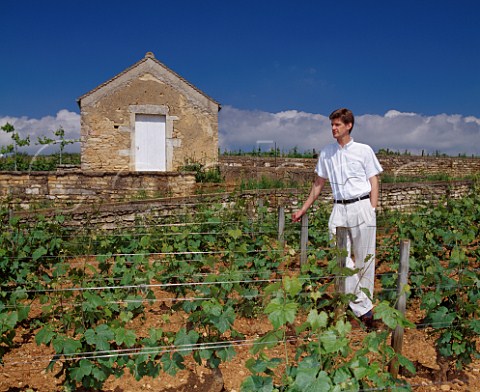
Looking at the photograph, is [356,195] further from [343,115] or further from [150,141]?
[150,141]

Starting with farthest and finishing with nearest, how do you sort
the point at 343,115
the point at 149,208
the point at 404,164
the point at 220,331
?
the point at 404,164 → the point at 149,208 → the point at 343,115 → the point at 220,331

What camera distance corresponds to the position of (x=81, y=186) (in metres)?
10.0

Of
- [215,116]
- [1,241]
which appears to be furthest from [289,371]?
[215,116]

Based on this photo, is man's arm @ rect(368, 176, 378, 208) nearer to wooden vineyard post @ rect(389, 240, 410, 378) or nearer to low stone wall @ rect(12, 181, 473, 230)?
wooden vineyard post @ rect(389, 240, 410, 378)

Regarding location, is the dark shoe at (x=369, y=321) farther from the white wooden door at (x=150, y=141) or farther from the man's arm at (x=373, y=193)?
the white wooden door at (x=150, y=141)

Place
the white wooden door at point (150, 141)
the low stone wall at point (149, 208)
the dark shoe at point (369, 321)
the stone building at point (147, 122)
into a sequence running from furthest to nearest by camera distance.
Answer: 1. the white wooden door at point (150, 141)
2. the stone building at point (147, 122)
3. the low stone wall at point (149, 208)
4. the dark shoe at point (369, 321)

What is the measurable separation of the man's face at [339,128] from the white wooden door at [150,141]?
35.8 feet

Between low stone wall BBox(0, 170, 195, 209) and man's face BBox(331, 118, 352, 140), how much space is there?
256 inches

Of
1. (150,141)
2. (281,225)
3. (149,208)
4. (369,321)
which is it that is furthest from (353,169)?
(150,141)

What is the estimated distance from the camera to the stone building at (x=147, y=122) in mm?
13727

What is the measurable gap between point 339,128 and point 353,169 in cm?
38

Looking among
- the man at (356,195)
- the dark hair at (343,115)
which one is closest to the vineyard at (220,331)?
the man at (356,195)

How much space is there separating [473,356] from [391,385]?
4.96ft

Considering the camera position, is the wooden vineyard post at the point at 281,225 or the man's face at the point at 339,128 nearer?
the man's face at the point at 339,128
